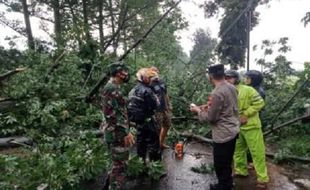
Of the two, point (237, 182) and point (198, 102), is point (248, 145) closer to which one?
point (237, 182)

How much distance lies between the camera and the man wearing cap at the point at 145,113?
6328mm

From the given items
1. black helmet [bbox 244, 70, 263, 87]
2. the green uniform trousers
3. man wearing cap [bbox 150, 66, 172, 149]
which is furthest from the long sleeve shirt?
man wearing cap [bbox 150, 66, 172, 149]

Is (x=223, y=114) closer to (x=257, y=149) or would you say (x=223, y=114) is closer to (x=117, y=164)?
(x=257, y=149)

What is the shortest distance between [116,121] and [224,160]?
4.97 ft

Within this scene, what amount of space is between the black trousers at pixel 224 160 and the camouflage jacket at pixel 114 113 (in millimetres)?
1234

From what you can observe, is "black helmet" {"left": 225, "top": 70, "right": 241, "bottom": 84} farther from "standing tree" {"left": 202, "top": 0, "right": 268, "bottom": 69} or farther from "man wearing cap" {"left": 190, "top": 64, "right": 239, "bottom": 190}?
"standing tree" {"left": 202, "top": 0, "right": 268, "bottom": 69}

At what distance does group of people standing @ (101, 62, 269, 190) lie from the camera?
515cm

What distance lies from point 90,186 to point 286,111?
19.6 ft

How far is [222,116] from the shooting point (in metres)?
5.17

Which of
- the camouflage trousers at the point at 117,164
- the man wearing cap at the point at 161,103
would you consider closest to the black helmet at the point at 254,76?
the man wearing cap at the point at 161,103

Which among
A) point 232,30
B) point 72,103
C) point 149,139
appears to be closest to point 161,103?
point 149,139

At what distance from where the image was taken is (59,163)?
5.38 meters

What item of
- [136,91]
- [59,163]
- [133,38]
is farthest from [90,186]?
[133,38]

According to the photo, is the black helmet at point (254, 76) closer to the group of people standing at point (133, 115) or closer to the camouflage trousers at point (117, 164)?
the group of people standing at point (133, 115)
